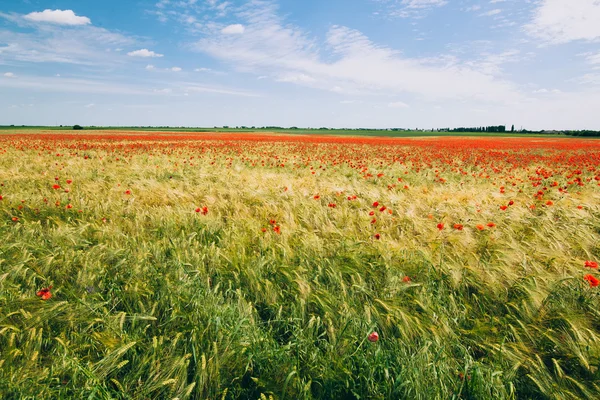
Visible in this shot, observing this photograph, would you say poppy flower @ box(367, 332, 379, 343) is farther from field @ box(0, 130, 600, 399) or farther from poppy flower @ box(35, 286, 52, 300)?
poppy flower @ box(35, 286, 52, 300)

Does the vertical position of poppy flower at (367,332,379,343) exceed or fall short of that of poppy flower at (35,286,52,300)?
it falls short

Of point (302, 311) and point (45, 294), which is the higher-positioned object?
point (45, 294)

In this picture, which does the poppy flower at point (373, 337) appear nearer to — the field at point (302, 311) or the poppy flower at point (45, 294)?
the field at point (302, 311)

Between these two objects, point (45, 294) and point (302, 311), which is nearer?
point (45, 294)

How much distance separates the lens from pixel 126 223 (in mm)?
3713

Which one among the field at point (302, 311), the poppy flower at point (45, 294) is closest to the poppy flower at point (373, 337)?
the field at point (302, 311)

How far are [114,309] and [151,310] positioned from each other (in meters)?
0.32

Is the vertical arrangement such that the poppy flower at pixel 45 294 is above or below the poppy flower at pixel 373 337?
above

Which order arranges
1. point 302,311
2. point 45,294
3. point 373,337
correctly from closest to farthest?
point 373,337
point 45,294
point 302,311

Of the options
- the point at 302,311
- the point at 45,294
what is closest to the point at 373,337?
the point at 302,311

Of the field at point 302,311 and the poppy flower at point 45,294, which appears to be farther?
the poppy flower at point 45,294

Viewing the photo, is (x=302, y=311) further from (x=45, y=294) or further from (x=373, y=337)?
(x=45, y=294)

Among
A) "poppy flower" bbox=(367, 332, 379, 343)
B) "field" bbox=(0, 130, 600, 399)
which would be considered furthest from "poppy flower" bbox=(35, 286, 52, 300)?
"poppy flower" bbox=(367, 332, 379, 343)

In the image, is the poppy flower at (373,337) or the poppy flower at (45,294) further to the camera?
the poppy flower at (45,294)
